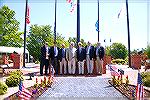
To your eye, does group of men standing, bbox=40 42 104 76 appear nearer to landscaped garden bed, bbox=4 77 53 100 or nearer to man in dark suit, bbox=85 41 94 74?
man in dark suit, bbox=85 41 94 74

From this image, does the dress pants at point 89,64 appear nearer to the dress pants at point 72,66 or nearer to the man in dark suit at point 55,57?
the dress pants at point 72,66

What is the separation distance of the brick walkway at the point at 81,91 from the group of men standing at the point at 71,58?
3.19 metres

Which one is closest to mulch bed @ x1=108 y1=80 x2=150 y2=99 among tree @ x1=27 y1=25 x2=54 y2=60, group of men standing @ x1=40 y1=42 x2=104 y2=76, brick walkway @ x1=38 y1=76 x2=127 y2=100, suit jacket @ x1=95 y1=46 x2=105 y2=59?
brick walkway @ x1=38 y1=76 x2=127 y2=100

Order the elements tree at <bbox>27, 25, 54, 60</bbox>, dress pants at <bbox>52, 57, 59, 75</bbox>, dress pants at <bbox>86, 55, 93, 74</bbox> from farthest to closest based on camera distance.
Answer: tree at <bbox>27, 25, 54, 60</bbox> → dress pants at <bbox>52, 57, 59, 75</bbox> → dress pants at <bbox>86, 55, 93, 74</bbox>

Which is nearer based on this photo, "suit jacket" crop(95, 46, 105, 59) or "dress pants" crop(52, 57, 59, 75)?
"suit jacket" crop(95, 46, 105, 59)

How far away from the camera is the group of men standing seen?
15805 millimetres

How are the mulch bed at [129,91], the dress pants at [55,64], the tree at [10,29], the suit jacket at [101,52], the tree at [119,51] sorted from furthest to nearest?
the tree at [119,51], the tree at [10,29], the dress pants at [55,64], the suit jacket at [101,52], the mulch bed at [129,91]

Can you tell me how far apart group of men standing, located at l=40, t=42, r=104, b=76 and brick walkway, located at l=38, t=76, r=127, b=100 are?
10.5 feet

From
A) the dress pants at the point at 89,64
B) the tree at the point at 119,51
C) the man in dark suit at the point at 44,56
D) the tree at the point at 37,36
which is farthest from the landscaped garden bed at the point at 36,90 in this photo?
the tree at the point at 37,36

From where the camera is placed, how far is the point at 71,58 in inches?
626

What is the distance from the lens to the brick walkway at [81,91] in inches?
364

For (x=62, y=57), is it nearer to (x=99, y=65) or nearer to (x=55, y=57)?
(x=55, y=57)

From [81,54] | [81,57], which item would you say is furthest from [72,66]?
[81,54]

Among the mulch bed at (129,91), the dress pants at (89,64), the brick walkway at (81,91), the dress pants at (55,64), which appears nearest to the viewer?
the mulch bed at (129,91)
